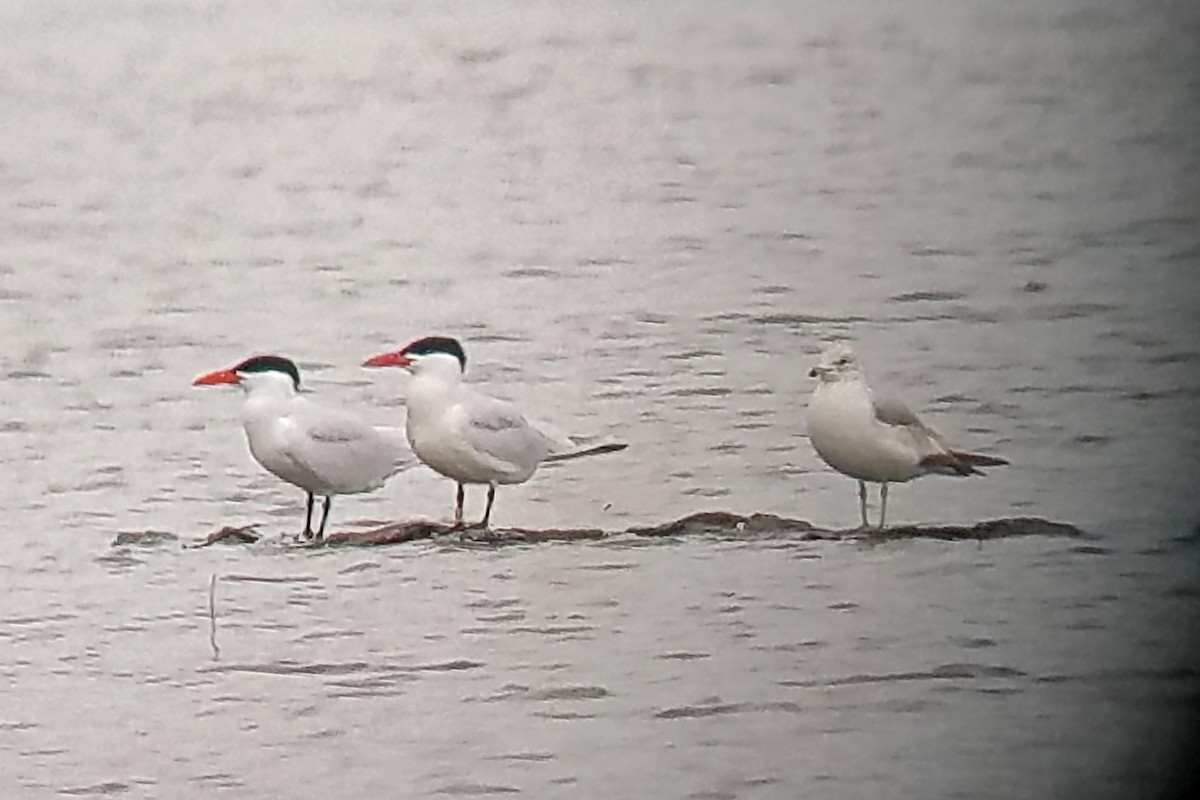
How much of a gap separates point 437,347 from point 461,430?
10cm

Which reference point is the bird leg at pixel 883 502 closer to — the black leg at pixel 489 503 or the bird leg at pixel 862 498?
the bird leg at pixel 862 498

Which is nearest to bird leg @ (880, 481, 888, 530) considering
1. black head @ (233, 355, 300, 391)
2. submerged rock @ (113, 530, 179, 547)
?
black head @ (233, 355, 300, 391)

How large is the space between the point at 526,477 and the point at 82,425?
1.59 ft

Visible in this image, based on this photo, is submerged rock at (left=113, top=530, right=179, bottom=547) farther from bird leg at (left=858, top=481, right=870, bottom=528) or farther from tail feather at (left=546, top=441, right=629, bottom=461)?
bird leg at (left=858, top=481, right=870, bottom=528)

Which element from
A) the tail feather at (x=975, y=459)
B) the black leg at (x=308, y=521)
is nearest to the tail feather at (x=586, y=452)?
the black leg at (x=308, y=521)

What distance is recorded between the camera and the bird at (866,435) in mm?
1405

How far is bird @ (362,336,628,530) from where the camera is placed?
1.37 m

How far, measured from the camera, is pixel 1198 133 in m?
1.42

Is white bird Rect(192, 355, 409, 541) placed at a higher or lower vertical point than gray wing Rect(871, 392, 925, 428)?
lower

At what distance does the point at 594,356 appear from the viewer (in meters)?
1.39

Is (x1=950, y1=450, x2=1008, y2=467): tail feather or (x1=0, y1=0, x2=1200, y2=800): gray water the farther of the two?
(x1=950, y1=450, x2=1008, y2=467): tail feather

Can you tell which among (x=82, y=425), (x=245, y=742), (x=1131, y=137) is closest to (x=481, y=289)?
(x=82, y=425)

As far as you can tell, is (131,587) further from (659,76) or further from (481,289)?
(659,76)

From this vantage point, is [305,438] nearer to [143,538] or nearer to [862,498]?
[143,538]
